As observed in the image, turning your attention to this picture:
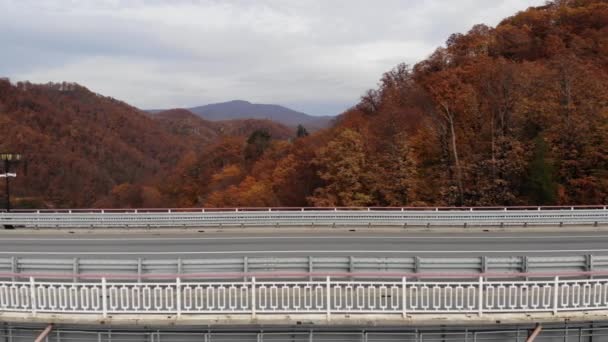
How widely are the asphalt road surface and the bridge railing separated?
6066 mm

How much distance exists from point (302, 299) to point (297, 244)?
8308 millimetres

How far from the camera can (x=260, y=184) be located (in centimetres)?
5131

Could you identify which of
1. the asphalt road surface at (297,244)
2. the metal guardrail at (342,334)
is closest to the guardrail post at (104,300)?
the metal guardrail at (342,334)

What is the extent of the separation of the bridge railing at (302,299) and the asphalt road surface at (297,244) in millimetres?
6066

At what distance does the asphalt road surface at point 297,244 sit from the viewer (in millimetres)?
17484

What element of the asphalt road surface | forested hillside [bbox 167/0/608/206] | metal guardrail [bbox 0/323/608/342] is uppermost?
forested hillside [bbox 167/0/608/206]

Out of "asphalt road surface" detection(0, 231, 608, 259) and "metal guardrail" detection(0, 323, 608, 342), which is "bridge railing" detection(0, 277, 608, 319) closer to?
"metal guardrail" detection(0, 323, 608, 342)

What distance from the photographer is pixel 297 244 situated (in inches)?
749

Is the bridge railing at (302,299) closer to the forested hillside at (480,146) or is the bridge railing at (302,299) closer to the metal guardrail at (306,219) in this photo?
the metal guardrail at (306,219)

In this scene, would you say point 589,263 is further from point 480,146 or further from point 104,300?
point 480,146

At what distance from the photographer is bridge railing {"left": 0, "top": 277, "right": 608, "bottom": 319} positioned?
32.8ft

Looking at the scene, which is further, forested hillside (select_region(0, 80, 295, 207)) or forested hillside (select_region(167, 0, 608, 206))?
forested hillside (select_region(0, 80, 295, 207))

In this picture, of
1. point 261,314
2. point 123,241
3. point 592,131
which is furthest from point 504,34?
point 261,314

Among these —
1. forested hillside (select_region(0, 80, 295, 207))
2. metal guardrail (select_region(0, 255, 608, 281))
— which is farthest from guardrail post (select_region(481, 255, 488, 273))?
forested hillside (select_region(0, 80, 295, 207))
